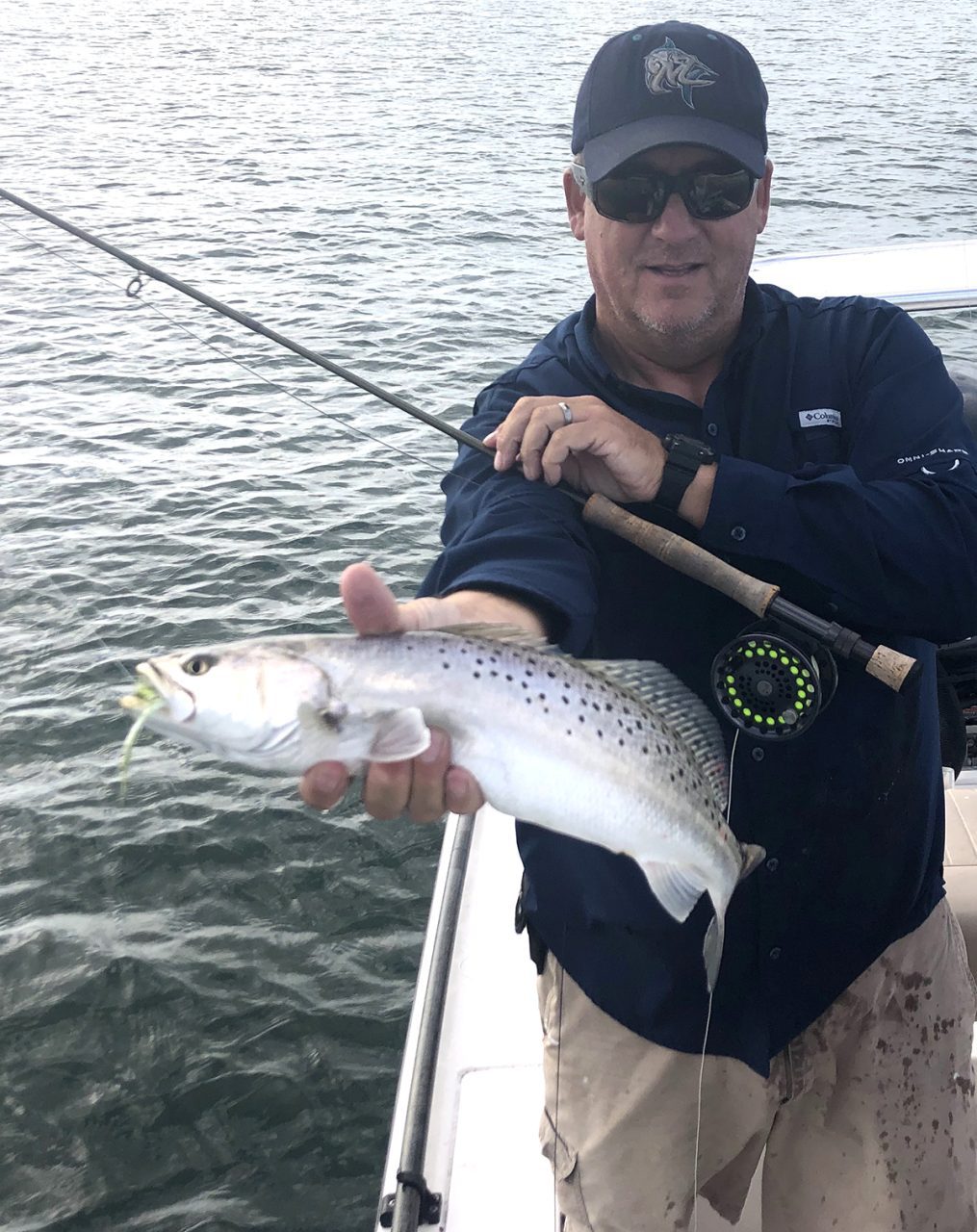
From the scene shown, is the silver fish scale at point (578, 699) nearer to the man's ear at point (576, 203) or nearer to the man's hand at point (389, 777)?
the man's hand at point (389, 777)

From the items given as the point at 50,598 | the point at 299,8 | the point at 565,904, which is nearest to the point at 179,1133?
the point at 565,904

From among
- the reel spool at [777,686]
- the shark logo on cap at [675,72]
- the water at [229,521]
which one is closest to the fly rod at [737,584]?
the reel spool at [777,686]

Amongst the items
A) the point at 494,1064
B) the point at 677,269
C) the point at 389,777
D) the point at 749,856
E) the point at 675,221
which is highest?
the point at 675,221

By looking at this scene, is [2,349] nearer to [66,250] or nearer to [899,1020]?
[66,250]

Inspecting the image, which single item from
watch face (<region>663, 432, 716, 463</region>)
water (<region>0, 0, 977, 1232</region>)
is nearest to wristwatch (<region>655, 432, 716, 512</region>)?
watch face (<region>663, 432, 716, 463</region>)

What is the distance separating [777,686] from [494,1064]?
2.02m

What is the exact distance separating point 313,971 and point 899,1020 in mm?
4368

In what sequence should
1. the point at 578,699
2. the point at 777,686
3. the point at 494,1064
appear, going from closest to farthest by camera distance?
the point at 578,699 → the point at 777,686 → the point at 494,1064

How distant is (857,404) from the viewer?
3.16 metres

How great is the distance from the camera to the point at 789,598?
3.26 metres

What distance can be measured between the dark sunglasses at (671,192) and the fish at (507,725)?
124 cm

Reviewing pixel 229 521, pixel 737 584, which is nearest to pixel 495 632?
pixel 737 584

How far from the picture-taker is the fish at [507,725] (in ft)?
7.66

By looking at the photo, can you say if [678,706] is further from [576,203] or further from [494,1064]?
[494,1064]
